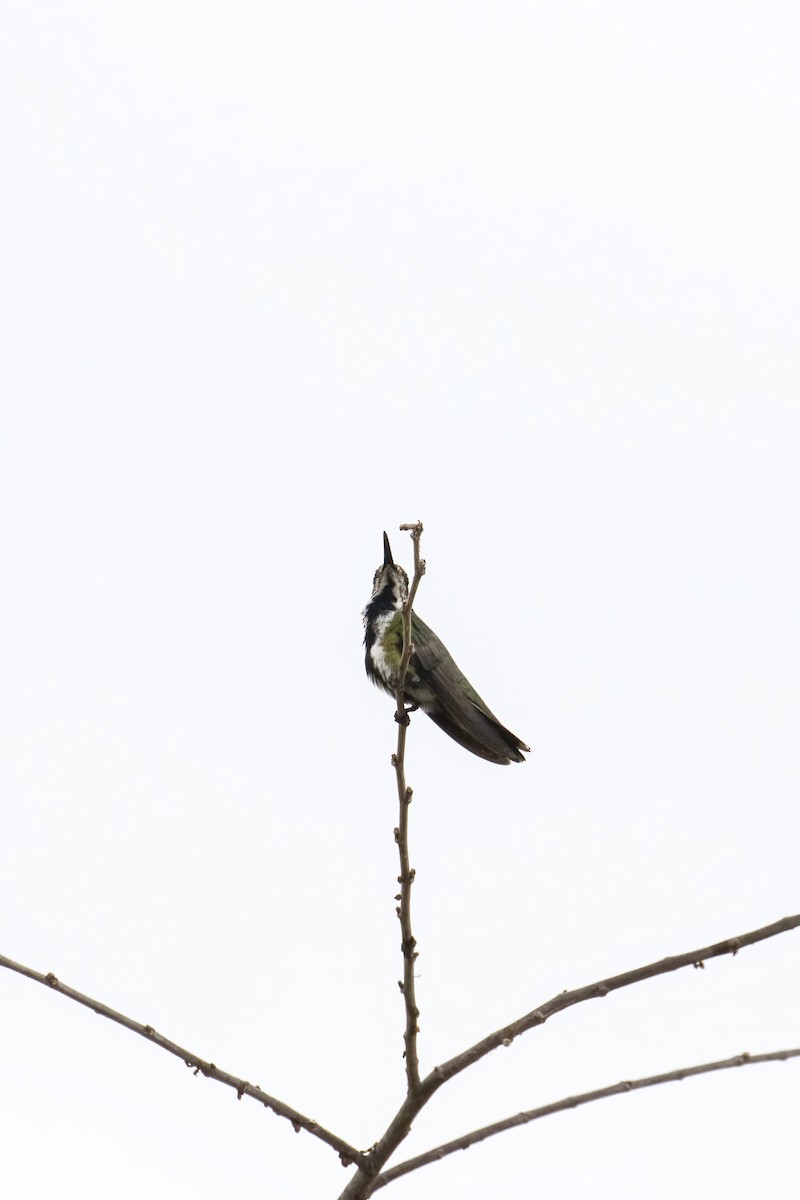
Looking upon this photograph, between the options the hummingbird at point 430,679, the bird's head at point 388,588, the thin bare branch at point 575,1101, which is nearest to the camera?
the thin bare branch at point 575,1101

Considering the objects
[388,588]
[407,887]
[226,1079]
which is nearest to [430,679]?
[388,588]

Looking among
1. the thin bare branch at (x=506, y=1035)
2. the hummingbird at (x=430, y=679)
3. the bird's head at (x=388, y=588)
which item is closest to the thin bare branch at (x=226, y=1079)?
the thin bare branch at (x=506, y=1035)

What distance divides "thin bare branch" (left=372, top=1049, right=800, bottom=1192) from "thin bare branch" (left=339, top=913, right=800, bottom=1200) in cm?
27

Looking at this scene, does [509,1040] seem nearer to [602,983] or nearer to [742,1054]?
[602,983]

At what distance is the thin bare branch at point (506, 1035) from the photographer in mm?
4102

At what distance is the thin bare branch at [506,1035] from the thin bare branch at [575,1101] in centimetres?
27

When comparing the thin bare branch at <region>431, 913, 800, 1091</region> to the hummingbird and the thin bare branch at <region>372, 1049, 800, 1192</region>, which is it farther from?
the hummingbird

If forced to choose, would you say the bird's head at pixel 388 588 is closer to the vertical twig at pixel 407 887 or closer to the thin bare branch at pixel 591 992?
the vertical twig at pixel 407 887

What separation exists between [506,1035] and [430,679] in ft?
22.7

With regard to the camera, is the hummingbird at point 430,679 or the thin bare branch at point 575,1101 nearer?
the thin bare branch at point 575,1101

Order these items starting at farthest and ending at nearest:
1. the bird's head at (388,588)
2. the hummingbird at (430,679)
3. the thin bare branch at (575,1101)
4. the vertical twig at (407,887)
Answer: the bird's head at (388,588), the hummingbird at (430,679), the vertical twig at (407,887), the thin bare branch at (575,1101)

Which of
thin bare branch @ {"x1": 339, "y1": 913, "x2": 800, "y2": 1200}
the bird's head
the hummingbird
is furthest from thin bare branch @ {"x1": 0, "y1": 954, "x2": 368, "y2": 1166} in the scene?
the bird's head

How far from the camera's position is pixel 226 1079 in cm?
463

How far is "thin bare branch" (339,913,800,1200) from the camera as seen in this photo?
4.10 m
